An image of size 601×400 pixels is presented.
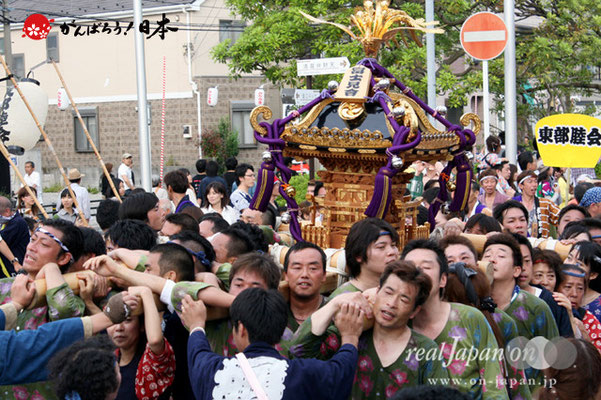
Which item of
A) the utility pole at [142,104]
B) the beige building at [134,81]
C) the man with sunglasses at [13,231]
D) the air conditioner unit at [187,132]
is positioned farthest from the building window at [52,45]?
the man with sunglasses at [13,231]

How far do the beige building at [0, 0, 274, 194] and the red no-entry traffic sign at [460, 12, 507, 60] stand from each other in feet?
56.1

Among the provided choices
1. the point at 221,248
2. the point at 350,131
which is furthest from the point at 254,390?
the point at 350,131

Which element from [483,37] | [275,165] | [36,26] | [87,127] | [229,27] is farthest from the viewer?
[87,127]

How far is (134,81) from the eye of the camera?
2847 cm

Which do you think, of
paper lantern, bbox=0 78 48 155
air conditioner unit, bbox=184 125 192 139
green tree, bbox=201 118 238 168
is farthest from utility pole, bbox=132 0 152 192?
air conditioner unit, bbox=184 125 192 139

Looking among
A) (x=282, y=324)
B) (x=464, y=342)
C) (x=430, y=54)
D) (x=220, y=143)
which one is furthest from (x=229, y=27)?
(x=282, y=324)

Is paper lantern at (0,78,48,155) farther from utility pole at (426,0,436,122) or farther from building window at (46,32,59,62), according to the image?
building window at (46,32,59,62)

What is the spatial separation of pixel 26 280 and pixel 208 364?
103 centimetres

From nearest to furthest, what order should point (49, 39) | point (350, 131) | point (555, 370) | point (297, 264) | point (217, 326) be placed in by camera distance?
point (555, 370) < point (217, 326) < point (297, 264) < point (350, 131) < point (49, 39)

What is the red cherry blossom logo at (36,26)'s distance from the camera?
43.3 feet

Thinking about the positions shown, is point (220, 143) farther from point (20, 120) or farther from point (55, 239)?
point (55, 239)

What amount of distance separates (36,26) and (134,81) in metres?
15.4

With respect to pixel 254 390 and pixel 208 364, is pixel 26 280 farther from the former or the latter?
pixel 254 390

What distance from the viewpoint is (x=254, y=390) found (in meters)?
3.12
